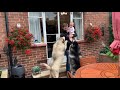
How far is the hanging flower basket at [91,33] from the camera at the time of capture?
5374mm

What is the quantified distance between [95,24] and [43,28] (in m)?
1.84

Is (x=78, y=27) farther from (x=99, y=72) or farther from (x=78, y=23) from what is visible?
(x=99, y=72)

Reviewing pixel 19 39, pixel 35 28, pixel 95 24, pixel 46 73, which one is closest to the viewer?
pixel 19 39

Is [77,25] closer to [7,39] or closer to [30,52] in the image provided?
[30,52]

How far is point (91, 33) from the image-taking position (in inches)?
211

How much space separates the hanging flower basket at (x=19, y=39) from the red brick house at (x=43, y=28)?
0.19 meters

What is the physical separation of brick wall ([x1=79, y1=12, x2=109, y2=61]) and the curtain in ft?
4.70

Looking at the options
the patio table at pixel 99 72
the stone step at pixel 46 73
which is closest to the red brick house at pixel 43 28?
the stone step at pixel 46 73

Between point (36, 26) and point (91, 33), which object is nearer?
point (36, 26)

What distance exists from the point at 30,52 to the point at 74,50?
1.25 m

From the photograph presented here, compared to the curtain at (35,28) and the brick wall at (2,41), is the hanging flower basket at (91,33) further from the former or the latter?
the brick wall at (2,41)

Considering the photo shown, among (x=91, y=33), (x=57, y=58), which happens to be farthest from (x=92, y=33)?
(x=57, y=58)

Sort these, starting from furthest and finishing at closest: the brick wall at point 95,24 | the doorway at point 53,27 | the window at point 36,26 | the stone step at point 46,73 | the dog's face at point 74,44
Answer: the brick wall at point 95,24
the doorway at point 53,27
the dog's face at point 74,44
the window at point 36,26
the stone step at point 46,73
